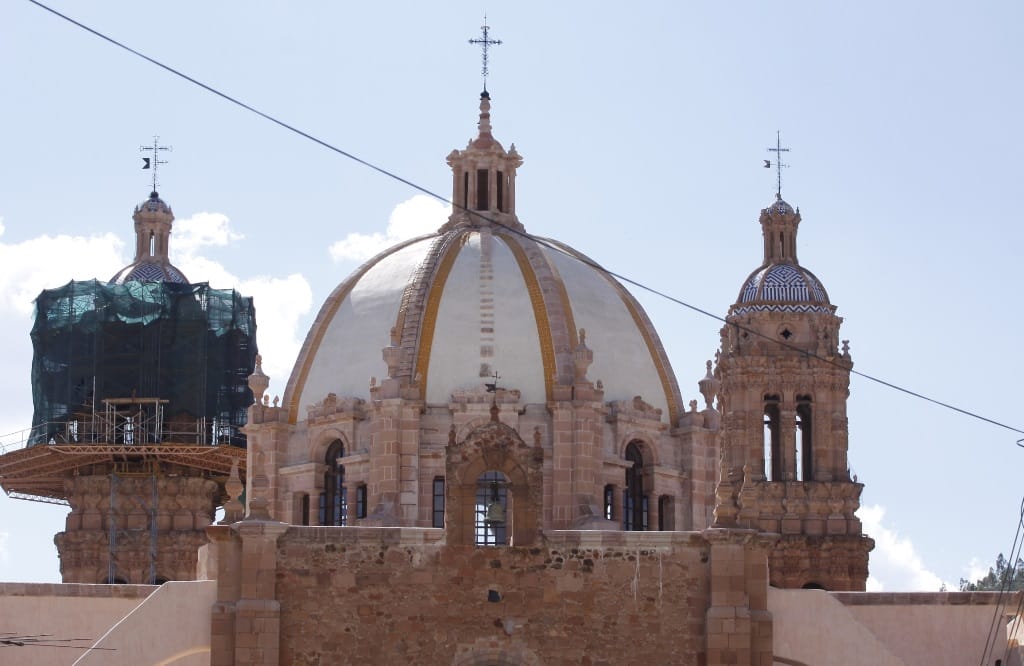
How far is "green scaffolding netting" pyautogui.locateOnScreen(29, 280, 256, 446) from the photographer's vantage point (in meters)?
66.7

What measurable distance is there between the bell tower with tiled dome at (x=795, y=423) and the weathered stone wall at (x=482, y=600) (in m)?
19.8

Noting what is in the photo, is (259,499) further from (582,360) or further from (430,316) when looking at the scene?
(582,360)

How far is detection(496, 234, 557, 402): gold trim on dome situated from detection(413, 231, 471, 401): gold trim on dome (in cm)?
138

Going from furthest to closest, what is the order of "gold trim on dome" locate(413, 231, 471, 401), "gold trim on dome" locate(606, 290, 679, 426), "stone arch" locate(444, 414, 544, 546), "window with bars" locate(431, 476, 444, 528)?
"gold trim on dome" locate(606, 290, 679, 426) → "gold trim on dome" locate(413, 231, 471, 401) → "window with bars" locate(431, 476, 444, 528) → "stone arch" locate(444, 414, 544, 546)

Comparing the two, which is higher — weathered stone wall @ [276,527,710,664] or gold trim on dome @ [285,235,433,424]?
A: gold trim on dome @ [285,235,433,424]

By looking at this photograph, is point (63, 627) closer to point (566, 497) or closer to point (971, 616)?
point (566, 497)

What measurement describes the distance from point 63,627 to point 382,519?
6089 millimetres

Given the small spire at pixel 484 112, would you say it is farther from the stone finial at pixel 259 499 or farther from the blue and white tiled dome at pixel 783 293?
the blue and white tiled dome at pixel 783 293

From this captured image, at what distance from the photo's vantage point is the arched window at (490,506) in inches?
1715

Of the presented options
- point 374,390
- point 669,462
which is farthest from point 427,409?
point 669,462

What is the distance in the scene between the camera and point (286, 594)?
4200 cm

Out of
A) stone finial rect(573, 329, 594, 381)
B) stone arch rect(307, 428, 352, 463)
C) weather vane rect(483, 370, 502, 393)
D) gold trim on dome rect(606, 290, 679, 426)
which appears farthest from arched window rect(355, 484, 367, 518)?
gold trim on dome rect(606, 290, 679, 426)

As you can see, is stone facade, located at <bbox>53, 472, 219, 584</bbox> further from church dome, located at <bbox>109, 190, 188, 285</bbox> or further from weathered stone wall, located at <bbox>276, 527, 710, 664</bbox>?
weathered stone wall, located at <bbox>276, 527, 710, 664</bbox>

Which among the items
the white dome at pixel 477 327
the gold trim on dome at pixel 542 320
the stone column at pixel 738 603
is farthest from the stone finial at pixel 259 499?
the stone column at pixel 738 603
